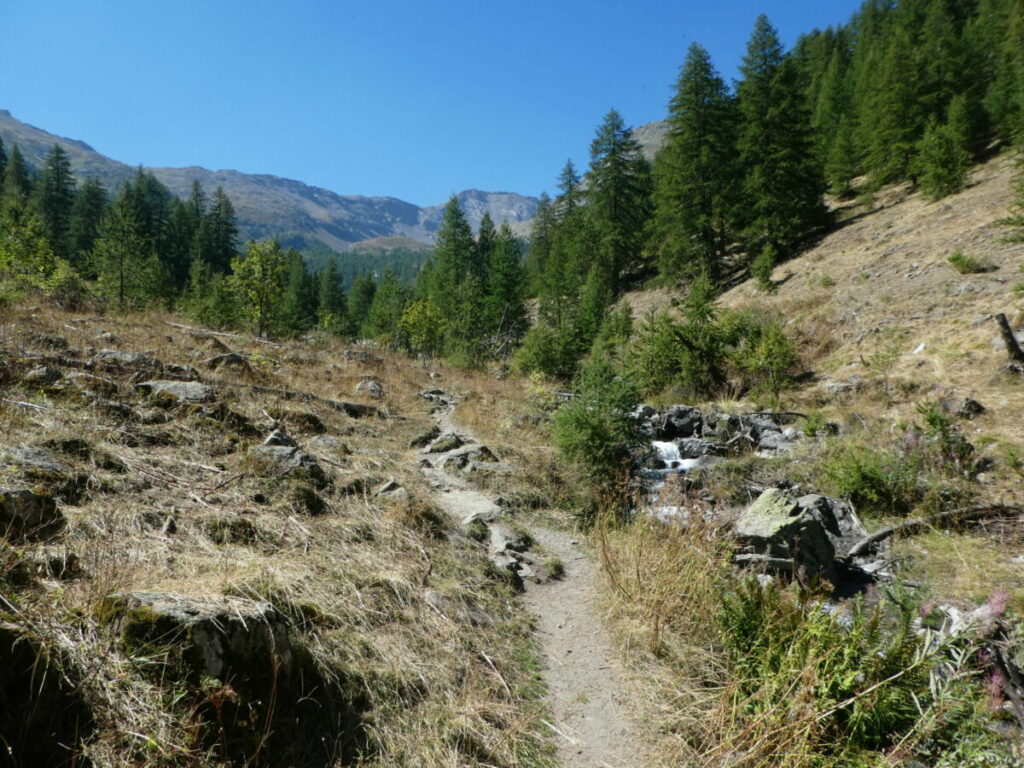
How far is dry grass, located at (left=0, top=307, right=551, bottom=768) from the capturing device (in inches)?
88.4

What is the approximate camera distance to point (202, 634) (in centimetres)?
243

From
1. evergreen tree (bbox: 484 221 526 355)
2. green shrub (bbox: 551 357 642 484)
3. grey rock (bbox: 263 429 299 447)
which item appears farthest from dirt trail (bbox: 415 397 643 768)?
evergreen tree (bbox: 484 221 526 355)

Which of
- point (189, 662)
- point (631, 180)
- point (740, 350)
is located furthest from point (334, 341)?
point (631, 180)

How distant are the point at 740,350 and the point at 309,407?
12.0 m

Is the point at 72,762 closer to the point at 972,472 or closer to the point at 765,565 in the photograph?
the point at 765,565

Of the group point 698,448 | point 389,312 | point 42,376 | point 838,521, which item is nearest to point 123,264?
point 389,312

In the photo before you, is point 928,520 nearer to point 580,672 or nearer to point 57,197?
point 580,672

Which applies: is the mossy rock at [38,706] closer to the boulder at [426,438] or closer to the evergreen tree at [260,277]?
the boulder at [426,438]

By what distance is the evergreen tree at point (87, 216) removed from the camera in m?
57.9

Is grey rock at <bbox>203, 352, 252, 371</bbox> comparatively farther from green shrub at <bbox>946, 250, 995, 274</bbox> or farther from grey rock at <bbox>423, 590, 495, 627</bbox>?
green shrub at <bbox>946, 250, 995, 274</bbox>

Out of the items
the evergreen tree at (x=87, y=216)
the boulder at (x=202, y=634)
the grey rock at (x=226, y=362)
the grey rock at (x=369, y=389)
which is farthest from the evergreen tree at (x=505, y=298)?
the evergreen tree at (x=87, y=216)

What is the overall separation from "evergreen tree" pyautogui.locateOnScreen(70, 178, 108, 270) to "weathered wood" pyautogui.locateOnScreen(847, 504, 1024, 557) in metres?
72.9

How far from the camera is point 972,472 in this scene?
737cm

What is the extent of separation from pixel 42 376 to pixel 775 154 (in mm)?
28577
